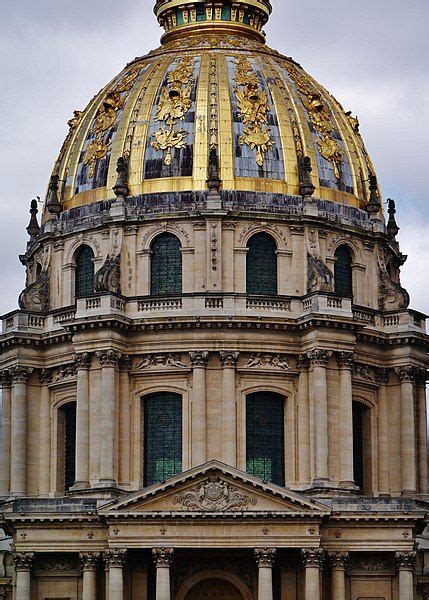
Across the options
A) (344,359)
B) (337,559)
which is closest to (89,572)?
(337,559)

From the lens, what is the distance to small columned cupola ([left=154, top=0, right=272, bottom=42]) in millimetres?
106625

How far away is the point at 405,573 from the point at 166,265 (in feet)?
65.7

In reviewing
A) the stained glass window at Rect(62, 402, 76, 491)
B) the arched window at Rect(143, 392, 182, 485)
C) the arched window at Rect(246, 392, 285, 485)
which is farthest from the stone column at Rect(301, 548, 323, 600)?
the stained glass window at Rect(62, 402, 76, 491)

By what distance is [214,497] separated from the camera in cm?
8662

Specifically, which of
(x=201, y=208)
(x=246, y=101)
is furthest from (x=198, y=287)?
(x=246, y=101)

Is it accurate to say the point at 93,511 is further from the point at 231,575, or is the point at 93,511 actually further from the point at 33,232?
the point at 33,232

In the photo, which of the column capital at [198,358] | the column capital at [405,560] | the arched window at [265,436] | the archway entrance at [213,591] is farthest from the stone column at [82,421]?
the column capital at [405,560]

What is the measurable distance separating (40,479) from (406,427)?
58.2ft

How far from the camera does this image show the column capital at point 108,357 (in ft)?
313

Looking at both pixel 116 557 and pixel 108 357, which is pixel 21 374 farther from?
pixel 116 557

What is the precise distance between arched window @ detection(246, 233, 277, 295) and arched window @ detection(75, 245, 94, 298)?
7.87 meters

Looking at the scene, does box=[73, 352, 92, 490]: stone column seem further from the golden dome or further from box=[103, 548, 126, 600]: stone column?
the golden dome

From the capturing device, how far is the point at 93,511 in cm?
8844

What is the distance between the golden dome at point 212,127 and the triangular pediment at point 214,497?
1766 centimetres
